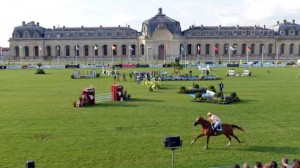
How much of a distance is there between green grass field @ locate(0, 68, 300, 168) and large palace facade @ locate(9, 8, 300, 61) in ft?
276

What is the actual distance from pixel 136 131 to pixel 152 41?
315 ft

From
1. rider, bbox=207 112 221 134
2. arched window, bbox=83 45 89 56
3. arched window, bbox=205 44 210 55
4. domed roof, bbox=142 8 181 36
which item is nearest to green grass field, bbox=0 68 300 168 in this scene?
rider, bbox=207 112 221 134

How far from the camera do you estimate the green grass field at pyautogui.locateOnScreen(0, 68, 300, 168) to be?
16375mm

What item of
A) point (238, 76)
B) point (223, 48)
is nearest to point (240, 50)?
point (223, 48)

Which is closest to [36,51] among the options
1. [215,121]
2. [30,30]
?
[30,30]

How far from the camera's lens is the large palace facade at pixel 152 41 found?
11669 centimetres

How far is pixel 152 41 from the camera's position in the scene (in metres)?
115

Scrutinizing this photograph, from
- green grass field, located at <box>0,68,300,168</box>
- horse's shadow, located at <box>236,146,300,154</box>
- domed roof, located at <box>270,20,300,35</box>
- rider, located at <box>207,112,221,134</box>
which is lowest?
horse's shadow, located at <box>236,146,300,154</box>

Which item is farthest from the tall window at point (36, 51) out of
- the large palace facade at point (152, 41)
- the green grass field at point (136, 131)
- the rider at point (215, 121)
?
the rider at point (215, 121)

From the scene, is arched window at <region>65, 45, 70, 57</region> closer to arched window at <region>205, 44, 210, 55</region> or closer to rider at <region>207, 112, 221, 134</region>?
arched window at <region>205, 44, 210, 55</region>

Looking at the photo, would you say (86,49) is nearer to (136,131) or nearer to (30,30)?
(30,30)

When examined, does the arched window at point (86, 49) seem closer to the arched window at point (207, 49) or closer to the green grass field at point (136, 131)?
the arched window at point (207, 49)

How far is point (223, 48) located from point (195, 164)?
107298 mm

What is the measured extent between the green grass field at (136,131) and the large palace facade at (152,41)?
8402cm
